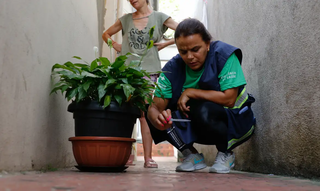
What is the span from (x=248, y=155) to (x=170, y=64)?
724mm

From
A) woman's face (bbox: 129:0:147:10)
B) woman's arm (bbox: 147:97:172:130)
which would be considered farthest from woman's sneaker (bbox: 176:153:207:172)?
woman's face (bbox: 129:0:147:10)

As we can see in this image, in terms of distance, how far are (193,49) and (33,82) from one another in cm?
79

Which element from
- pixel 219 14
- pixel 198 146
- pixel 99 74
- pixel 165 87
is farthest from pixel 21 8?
pixel 198 146

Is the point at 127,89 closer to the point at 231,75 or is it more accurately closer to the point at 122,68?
the point at 122,68

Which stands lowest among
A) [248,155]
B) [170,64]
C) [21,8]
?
[248,155]

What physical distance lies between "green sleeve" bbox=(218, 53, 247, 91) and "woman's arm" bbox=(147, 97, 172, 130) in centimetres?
32

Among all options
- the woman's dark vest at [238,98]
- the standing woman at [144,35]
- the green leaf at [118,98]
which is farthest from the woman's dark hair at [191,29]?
the standing woman at [144,35]

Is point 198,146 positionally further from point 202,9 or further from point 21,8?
point 21,8

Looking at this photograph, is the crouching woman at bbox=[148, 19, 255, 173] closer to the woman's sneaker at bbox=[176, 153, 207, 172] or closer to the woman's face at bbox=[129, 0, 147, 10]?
the woman's sneaker at bbox=[176, 153, 207, 172]

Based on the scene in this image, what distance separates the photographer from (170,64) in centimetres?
186

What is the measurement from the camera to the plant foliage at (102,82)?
4.81 ft

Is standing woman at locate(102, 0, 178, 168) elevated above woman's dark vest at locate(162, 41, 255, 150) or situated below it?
above

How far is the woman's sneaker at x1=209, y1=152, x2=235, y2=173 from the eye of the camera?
1.66 m

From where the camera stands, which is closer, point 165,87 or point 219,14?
point 165,87
